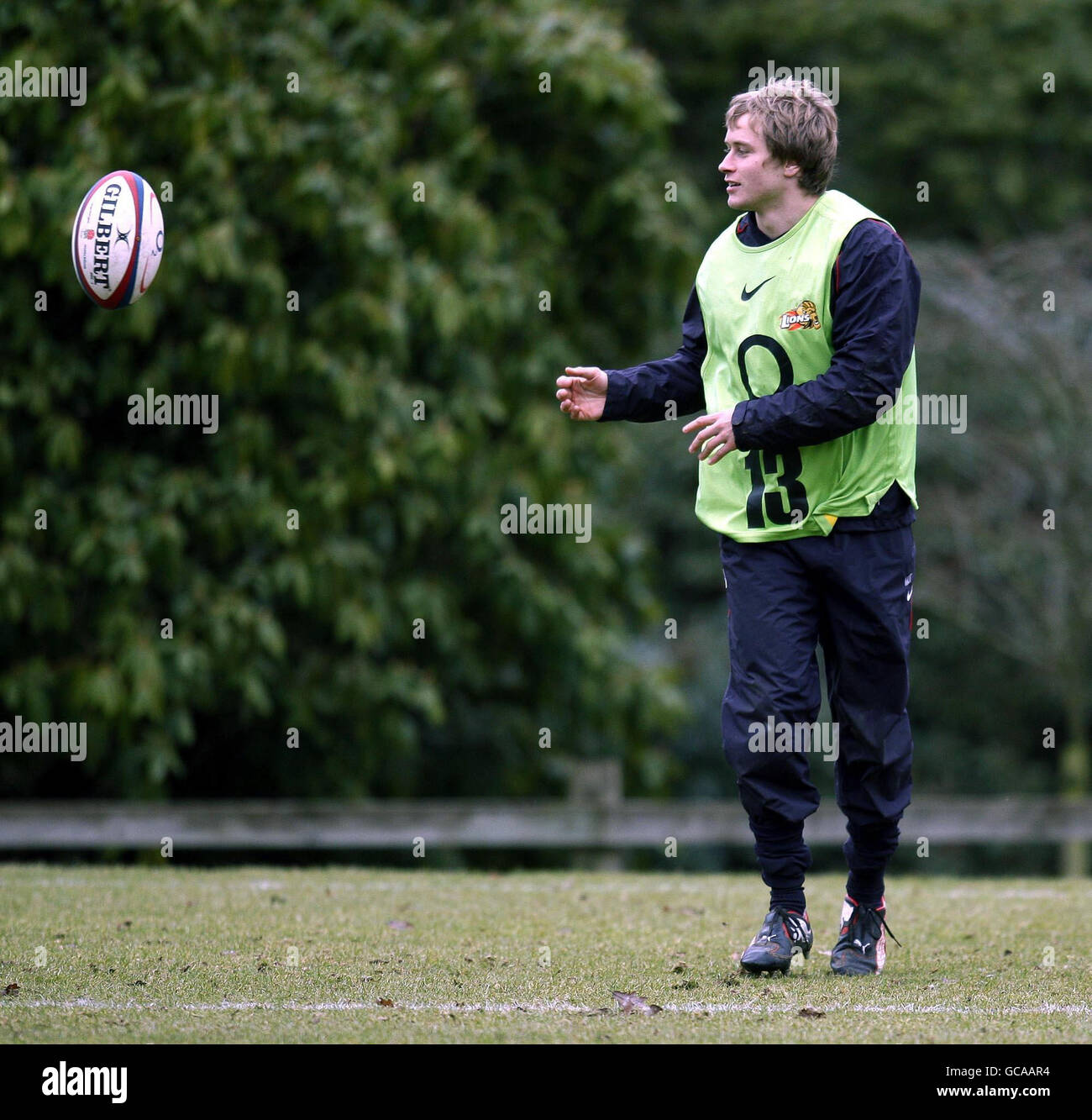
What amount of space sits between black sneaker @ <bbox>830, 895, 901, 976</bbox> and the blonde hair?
74.6 inches

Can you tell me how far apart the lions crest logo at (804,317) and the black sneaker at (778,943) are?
4.91 ft

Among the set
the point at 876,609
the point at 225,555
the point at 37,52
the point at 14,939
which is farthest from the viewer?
the point at 225,555

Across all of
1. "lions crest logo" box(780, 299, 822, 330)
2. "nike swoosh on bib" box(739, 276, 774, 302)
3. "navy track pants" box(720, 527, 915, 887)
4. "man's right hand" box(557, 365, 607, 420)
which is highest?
"nike swoosh on bib" box(739, 276, 774, 302)

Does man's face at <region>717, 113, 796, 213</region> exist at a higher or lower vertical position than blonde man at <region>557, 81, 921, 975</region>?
higher

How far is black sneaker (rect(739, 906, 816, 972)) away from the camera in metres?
4.10

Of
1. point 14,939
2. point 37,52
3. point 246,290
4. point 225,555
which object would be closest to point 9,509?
point 225,555

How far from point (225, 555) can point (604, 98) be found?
3.63 metres

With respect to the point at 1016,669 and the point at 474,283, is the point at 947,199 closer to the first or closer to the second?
the point at 1016,669

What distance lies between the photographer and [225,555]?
30.3ft

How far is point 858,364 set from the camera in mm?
4078

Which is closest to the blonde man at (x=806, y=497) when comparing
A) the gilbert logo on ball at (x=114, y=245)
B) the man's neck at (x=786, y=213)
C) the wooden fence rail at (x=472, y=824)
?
the man's neck at (x=786, y=213)

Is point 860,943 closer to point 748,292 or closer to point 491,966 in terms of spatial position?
point 491,966

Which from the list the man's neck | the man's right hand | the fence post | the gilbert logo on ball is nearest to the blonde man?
the man's neck

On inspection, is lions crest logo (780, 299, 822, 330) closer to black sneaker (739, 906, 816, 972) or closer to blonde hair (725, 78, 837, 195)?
blonde hair (725, 78, 837, 195)
